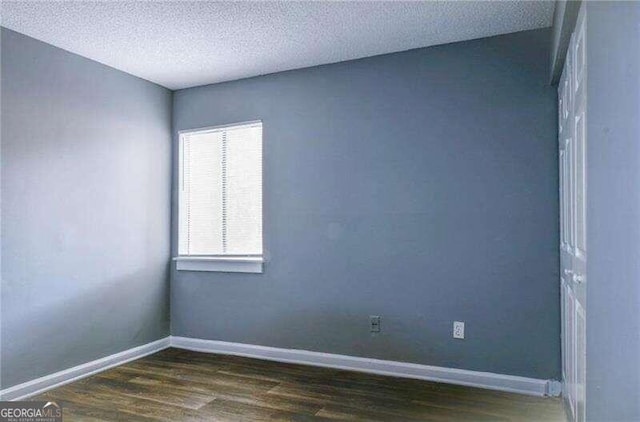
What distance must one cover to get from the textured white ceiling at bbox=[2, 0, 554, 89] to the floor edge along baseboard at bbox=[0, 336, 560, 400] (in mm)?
2205

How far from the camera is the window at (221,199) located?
402 cm

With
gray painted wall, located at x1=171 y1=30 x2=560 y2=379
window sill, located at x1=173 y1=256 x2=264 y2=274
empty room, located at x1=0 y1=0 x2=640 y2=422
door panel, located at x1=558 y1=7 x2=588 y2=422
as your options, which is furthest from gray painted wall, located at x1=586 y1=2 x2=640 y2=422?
window sill, located at x1=173 y1=256 x2=264 y2=274

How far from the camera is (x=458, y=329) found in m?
3.27

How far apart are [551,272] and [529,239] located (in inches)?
9.3

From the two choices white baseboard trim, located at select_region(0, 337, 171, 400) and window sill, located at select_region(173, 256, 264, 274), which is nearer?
white baseboard trim, located at select_region(0, 337, 171, 400)

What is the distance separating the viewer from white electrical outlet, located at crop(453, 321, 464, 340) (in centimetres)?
326

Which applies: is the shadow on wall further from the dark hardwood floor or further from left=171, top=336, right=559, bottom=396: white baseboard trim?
left=171, top=336, right=559, bottom=396: white baseboard trim

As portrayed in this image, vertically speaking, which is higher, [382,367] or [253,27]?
[253,27]

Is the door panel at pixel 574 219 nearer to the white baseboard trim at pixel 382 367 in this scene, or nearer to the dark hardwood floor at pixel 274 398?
the white baseboard trim at pixel 382 367

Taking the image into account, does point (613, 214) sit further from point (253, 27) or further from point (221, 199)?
point (221, 199)

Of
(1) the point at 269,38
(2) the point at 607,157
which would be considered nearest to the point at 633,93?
(2) the point at 607,157

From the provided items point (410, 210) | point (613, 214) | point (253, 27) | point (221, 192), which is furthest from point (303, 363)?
point (613, 214)

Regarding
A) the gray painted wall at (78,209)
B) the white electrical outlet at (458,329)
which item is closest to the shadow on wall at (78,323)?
the gray painted wall at (78,209)

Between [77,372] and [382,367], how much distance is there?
2133 millimetres
